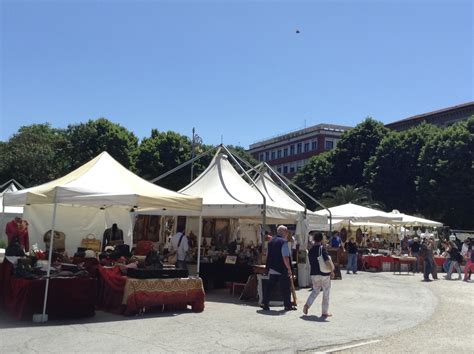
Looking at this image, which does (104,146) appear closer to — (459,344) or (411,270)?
(411,270)

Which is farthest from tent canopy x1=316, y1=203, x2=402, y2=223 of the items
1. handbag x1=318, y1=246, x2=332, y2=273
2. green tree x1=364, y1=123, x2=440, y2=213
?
green tree x1=364, y1=123, x2=440, y2=213

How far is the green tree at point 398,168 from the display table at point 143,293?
36.3 m

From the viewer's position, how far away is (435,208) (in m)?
40.5

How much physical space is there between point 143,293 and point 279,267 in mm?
2955

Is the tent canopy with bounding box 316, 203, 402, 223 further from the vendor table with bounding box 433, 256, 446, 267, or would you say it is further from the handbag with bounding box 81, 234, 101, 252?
the handbag with bounding box 81, 234, 101, 252

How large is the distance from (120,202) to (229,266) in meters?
5.13

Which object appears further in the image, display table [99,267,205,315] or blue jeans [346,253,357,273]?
blue jeans [346,253,357,273]

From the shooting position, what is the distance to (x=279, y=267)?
35.8 feet

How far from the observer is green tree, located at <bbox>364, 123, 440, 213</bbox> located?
145ft

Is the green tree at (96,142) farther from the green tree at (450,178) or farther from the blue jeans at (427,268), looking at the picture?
the blue jeans at (427,268)

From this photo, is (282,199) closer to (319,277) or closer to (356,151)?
(319,277)

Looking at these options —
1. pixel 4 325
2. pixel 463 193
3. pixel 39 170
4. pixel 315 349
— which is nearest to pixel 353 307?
pixel 315 349

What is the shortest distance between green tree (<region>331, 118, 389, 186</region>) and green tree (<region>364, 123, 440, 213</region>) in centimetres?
320

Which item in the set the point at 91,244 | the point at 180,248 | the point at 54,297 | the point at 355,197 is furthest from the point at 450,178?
the point at 54,297
